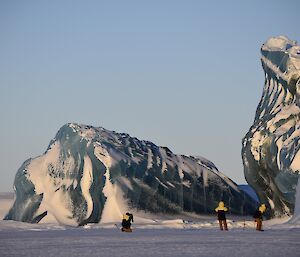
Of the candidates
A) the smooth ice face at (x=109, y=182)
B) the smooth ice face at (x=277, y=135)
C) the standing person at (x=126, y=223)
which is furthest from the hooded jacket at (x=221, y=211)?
the smooth ice face at (x=109, y=182)

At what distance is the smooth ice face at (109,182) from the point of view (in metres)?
40.7

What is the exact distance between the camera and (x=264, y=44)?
40.1 m

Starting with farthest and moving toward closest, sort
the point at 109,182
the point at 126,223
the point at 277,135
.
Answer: the point at 109,182, the point at 277,135, the point at 126,223

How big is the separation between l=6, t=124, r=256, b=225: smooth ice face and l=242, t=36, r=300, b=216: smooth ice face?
6410 mm

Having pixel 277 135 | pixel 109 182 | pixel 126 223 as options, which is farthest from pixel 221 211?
pixel 109 182

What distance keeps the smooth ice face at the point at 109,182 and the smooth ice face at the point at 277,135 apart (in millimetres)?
6410

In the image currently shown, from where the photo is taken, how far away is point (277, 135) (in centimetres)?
3503

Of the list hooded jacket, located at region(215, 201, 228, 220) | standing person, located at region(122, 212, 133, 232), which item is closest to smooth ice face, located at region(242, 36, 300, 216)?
hooded jacket, located at region(215, 201, 228, 220)

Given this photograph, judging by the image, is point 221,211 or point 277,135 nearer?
point 221,211

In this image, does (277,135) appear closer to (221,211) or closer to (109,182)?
(221,211)

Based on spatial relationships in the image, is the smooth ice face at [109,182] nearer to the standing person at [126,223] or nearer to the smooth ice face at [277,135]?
the smooth ice face at [277,135]

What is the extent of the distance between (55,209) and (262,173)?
40.2ft

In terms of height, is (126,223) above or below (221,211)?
below

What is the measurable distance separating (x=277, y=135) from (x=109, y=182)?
10358 mm
